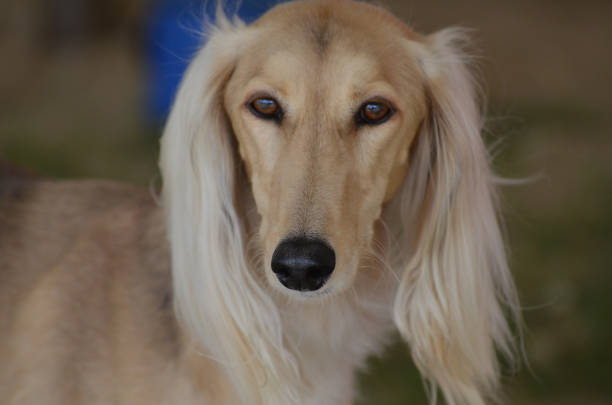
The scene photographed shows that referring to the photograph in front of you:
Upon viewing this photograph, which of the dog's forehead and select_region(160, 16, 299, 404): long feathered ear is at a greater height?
the dog's forehead

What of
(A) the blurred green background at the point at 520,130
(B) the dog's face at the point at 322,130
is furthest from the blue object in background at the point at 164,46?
(B) the dog's face at the point at 322,130

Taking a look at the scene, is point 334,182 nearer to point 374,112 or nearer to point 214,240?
point 374,112

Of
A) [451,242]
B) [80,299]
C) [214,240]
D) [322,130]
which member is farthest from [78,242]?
[451,242]

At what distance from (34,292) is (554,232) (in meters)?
3.75

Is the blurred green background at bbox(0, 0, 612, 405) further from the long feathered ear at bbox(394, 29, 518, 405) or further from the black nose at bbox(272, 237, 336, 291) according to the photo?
the black nose at bbox(272, 237, 336, 291)

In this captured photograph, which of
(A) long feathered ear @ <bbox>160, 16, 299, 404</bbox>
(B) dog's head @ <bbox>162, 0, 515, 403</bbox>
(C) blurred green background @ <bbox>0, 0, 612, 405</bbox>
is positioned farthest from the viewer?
(C) blurred green background @ <bbox>0, 0, 612, 405</bbox>

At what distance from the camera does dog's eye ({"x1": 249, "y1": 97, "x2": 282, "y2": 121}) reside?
1.86m

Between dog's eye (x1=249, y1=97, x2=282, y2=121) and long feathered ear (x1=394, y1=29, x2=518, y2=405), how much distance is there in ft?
1.43

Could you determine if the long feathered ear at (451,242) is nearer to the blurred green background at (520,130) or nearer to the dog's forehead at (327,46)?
the dog's forehead at (327,46)

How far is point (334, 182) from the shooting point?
1771 mm

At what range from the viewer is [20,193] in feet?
7.77

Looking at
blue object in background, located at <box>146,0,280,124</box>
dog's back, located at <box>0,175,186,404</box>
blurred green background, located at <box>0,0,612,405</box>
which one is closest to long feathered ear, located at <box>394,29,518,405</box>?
dog's back, located at <box>0,175,186,404</box>

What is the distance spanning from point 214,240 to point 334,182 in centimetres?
40

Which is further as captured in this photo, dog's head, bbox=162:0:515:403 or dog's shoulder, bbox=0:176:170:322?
dog's shoulder, bbox=0:176:170:322
